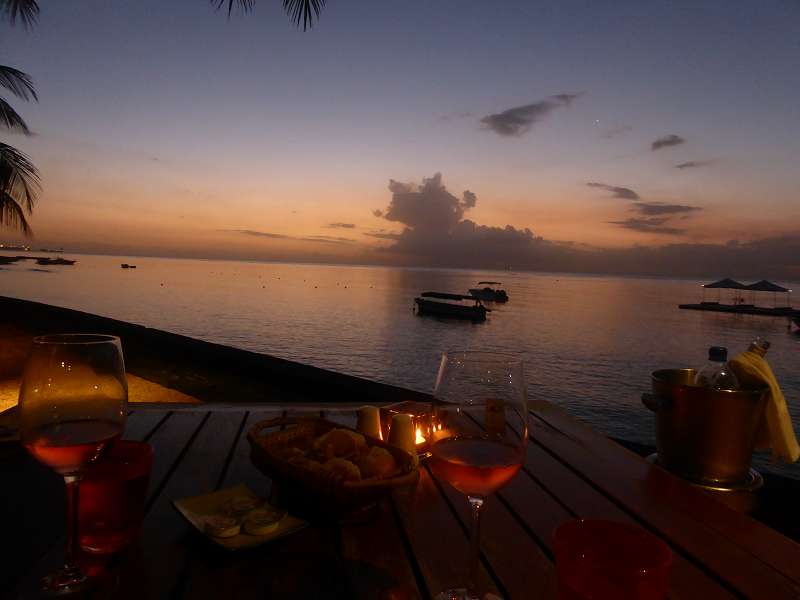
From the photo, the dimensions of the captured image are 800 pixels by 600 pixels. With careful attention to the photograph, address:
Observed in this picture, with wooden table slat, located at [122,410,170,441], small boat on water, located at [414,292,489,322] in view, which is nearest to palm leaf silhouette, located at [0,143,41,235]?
Answer: wooden table slat, located at [122,410,170,441]

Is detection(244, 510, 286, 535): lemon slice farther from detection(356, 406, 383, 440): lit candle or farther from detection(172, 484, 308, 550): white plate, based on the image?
detection(356, 406, 383, 440): lit candle

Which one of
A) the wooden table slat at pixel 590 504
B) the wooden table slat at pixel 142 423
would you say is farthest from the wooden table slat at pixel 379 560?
the wooden table slat at pixel 142 423

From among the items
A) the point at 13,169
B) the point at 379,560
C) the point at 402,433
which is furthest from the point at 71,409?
the point at 13,169

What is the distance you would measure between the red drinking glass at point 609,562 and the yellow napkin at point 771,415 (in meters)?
1.64

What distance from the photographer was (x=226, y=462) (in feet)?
5.16

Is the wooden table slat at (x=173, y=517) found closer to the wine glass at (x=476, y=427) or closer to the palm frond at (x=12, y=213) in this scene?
the wine glass at (x=476, y=427)

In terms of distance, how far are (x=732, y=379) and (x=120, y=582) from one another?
2230mm

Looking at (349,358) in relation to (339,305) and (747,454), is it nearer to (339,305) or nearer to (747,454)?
(747,454)

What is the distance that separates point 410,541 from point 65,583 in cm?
64

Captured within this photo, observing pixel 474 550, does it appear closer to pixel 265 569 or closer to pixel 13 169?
pixel 265 569

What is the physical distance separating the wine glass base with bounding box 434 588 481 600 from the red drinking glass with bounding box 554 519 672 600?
0.18 m

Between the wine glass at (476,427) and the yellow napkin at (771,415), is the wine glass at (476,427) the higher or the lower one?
the higher one

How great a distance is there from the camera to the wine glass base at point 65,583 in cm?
84

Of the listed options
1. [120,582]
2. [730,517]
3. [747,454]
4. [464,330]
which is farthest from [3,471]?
[464,330]
